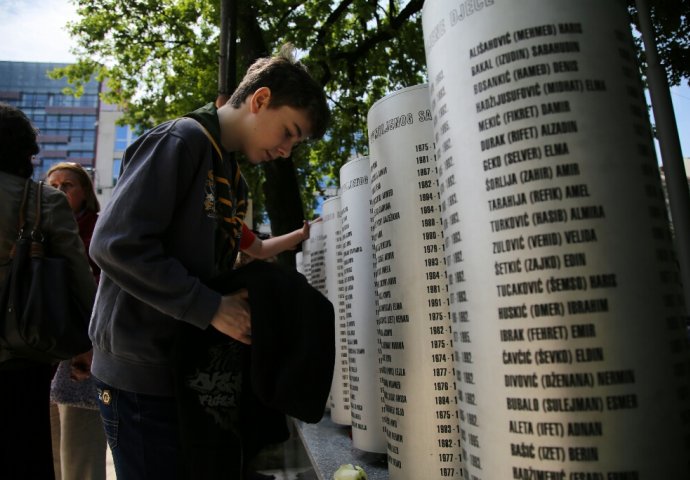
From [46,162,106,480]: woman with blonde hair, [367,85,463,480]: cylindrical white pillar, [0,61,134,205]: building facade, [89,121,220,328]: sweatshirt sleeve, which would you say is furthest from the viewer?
[0,61,134,205]: building facade

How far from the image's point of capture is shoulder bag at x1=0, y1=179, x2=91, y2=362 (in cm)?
233

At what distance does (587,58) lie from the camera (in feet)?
3.90

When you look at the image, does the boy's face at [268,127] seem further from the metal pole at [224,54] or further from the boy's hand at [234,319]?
the metal pole at [224,54]

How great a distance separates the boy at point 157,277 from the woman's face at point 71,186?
2.07m

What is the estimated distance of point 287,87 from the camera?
2.01 meters

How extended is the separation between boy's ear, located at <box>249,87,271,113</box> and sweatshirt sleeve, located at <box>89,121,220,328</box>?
0.32 m

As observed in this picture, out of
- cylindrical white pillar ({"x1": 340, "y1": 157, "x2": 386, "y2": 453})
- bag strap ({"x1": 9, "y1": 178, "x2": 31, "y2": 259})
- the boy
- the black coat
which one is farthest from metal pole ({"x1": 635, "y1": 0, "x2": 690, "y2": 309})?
bag strap ({"x1": 9, "y1": 178, "x2": 31, "y2": 259})

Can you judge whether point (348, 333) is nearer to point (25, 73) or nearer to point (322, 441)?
point (322, 441)

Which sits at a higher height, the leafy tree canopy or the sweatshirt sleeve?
the leafy tree canopy

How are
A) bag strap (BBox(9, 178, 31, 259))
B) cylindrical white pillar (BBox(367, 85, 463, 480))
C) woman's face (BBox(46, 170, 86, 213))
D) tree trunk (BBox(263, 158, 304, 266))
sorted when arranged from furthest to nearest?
tree trunk (BBox(263, 158, 304, 266))
woman's face (BBox(46, 170, 86, 213))
bag strap (BBox(9, 178, 31, 259))
cylindrical white pillar (BBox(367, 85, 463, 480))

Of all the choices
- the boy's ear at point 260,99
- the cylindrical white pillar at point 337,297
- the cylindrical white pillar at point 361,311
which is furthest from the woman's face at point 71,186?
the boy's ear at point 260,99

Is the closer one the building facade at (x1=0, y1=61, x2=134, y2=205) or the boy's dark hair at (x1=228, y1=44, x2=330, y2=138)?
the boy's dark hair at (x1=228, y1=44, x2=330, y2=138)

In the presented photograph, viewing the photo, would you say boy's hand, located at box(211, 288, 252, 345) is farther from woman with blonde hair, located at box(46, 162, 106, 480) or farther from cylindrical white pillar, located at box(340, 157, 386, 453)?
woman with blonde hair, located at box(46, 162, 106, 480)

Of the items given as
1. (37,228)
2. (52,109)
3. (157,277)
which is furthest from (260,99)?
(52,109)
